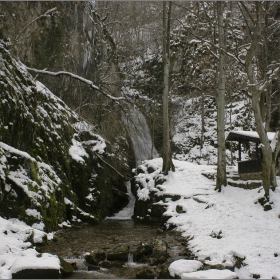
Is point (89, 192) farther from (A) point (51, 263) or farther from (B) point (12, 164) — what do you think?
(A) point (51, 263)

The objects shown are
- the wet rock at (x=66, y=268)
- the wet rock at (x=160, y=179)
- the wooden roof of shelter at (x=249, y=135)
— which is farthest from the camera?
the wooden roof of shelter at (x=249, y=135)

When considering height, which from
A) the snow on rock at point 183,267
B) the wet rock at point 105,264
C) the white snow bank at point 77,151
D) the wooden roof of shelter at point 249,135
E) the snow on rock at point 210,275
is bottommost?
the wet rock at point 105,264

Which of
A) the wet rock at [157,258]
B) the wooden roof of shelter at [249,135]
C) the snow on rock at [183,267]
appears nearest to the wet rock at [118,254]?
the wet rock at [157,258]

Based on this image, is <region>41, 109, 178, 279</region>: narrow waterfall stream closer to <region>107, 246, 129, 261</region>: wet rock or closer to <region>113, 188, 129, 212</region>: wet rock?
<region>107, 246, 129, 261</region>: wet rock

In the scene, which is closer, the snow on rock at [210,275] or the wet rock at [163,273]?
the snow on rock at [210,275]

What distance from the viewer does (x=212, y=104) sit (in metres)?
30.0

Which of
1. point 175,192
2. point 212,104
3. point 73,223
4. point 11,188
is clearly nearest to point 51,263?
point 11,188

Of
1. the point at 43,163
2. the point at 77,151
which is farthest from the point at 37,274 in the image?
the point at 77,151

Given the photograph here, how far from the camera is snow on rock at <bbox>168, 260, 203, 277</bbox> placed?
6020mm

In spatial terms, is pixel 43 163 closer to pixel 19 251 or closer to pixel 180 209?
pixel 19 251

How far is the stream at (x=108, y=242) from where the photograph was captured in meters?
6.47

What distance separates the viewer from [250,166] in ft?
51.6

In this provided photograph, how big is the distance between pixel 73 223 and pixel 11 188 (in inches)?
121

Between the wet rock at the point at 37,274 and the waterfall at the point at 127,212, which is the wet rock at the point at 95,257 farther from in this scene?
the waterfall at the point at 127,212
